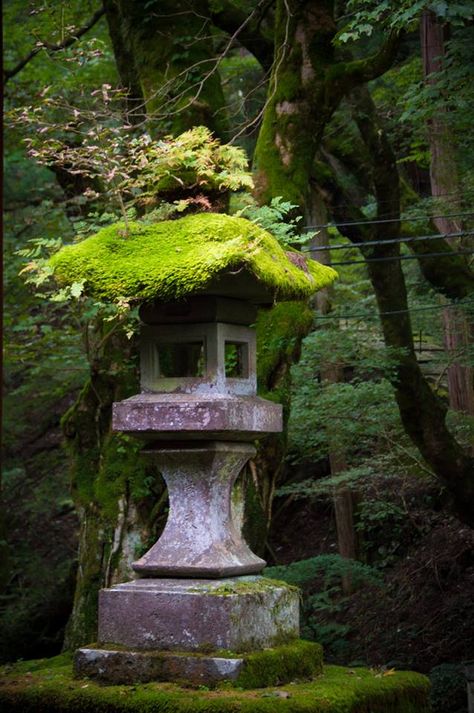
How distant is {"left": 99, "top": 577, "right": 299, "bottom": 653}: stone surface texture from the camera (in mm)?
5352

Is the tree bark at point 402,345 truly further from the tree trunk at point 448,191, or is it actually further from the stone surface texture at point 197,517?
the stone surface texture at point 197,517

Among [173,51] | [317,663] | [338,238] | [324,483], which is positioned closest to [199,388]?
[317,663]

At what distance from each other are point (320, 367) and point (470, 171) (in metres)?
3.30

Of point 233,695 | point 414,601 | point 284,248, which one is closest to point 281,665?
point 233,695

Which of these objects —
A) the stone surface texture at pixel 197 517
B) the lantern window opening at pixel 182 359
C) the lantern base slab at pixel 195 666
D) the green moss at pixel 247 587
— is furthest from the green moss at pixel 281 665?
the lantern window opening at pixel 182 359

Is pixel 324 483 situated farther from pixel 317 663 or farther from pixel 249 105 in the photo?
pixel 317 663

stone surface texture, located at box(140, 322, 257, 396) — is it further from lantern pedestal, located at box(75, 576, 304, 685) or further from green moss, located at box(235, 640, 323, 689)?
green moss, located at box(235, 640, 323, 689)

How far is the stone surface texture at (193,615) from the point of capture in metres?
5.35

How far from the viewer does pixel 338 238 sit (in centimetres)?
1733

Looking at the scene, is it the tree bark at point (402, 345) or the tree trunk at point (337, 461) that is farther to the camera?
the tree trunk at point (337, 461)

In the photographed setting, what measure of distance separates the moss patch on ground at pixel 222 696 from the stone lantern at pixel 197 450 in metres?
0.17

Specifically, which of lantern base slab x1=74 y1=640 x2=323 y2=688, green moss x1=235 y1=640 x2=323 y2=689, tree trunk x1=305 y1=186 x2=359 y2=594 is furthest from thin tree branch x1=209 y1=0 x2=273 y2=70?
lantern base slab x1=74 y1=640 x2=323 y2=688

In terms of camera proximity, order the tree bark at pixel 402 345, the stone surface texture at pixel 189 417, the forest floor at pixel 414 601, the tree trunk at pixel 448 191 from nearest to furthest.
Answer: the stone surface texture at pixel 189 417
the tree bark at pixel 402 345
the tree trunk at pixel 448 191
the forest floor at pixel 414 601

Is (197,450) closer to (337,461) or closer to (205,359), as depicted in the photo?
(205,359)
